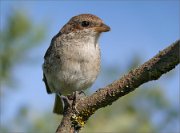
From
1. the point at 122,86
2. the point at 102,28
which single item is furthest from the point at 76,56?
the point at 122,86

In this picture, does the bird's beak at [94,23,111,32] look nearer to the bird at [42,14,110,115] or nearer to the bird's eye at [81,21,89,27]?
the bird at [42,14,110,115]

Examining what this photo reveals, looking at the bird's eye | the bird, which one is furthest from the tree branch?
the bird's eye

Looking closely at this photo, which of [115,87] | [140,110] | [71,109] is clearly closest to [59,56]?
[71,109]

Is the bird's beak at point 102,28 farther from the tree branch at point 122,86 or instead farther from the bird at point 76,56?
the tree branch at point 122,86

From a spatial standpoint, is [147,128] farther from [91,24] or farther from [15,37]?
[15,37]

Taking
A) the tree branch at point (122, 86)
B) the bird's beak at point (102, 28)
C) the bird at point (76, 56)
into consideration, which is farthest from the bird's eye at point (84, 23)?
the tree branch at point (122, 86)
